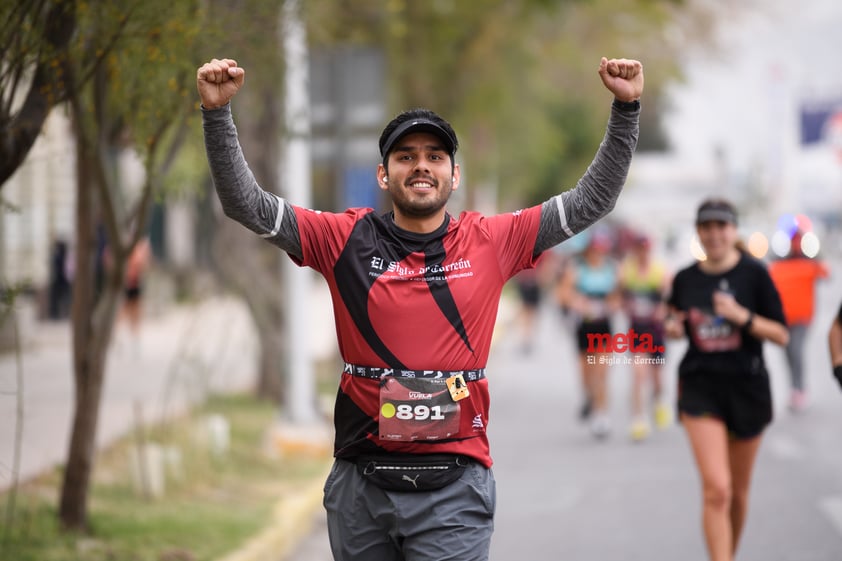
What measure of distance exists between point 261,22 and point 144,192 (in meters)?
1.30

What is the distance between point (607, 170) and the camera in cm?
375

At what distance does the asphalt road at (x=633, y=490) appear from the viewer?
748 cm

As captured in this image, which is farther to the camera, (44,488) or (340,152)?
(340,152)

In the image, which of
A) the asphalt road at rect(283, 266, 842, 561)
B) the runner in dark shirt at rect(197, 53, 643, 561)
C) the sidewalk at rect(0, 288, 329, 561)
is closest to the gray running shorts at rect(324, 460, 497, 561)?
the runner in dark shirt at rect(197, 53, 643, 561)

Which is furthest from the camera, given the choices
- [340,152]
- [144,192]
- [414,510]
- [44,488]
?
[340,152]

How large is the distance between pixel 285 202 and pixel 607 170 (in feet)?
3.34

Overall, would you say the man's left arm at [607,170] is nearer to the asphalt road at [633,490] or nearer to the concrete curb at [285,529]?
the concrete curb at [285,529]

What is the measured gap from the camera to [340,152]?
12.1 metres

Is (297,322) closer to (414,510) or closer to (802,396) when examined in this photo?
(802,396)

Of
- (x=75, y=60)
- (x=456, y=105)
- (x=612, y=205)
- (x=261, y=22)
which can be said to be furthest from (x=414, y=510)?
(x=456, y=105)

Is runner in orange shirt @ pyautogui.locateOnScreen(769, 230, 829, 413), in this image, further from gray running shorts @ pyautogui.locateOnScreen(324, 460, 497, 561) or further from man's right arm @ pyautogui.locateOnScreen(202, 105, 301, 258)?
man's right arm @ pyautogui.locateOnScreen(202, 105, 301, 258)

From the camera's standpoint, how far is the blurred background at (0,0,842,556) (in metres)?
5.58

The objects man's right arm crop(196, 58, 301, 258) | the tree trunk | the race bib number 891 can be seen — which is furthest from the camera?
the tree trunk

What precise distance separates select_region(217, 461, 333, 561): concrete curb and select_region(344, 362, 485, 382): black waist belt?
3171 mm
